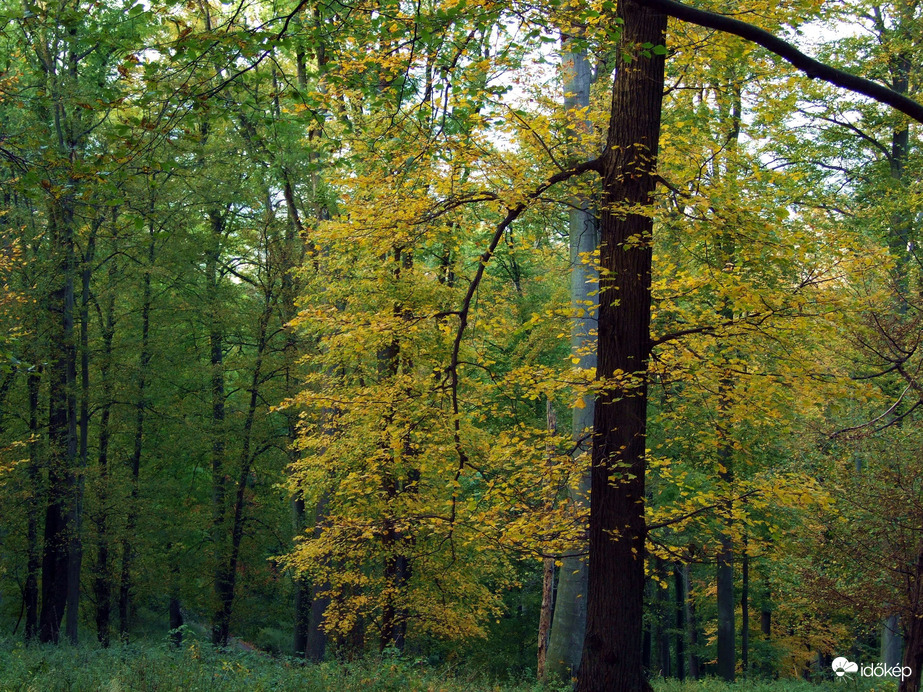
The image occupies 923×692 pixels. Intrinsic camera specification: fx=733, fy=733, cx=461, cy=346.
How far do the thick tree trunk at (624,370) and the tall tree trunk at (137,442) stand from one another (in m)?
14.4

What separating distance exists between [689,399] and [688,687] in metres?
5.80

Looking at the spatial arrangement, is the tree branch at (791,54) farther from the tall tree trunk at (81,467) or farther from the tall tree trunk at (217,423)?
the tall tree trunk at (217,423)

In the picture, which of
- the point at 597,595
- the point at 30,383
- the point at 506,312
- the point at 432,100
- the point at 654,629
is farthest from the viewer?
the point at 654,629

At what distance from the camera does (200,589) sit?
1991 centimetres

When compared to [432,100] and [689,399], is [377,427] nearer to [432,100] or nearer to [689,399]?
[689,399]

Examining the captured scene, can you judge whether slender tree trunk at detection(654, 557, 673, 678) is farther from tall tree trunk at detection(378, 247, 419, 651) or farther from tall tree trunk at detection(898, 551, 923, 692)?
tall tree trunk at detection(898, 551, 923, 692)

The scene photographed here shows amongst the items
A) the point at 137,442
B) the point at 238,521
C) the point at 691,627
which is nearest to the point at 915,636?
the point at 238,521

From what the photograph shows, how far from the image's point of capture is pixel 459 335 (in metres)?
6.93

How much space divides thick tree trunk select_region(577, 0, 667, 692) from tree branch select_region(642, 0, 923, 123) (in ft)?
6.60

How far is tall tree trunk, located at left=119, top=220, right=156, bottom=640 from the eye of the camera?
59.2 ft

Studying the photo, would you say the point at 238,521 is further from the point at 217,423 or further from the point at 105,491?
the point at 105,491

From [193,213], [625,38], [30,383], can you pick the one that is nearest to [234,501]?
[30,383]

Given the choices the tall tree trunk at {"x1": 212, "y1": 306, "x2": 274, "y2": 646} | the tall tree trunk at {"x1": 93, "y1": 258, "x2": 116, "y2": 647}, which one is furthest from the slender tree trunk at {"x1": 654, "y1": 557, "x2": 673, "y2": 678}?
the tall tree trunk at {"x1": 93, "y1": 258, "x2": 116, "y2": 647}

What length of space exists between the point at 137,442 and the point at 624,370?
1755 cm
